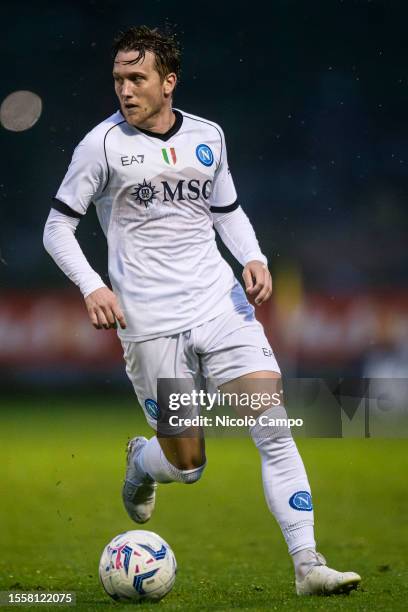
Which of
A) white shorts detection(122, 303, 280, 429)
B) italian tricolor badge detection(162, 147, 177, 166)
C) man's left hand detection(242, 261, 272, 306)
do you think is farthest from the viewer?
italian tricolor badge detection(162, 147, 177, 166)

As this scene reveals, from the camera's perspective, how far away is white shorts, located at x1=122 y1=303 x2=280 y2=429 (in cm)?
429

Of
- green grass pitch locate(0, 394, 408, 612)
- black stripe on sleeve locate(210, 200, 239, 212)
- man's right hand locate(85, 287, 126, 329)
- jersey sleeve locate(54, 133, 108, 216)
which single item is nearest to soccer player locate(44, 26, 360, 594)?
jersey sleeve locate(54, 133, 108, 216)

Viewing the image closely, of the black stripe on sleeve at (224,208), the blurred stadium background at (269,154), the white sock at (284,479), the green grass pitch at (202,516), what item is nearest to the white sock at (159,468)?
the green grass pitch at (202,516)

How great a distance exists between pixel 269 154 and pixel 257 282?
1196 centimetres

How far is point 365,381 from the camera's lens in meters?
11.8

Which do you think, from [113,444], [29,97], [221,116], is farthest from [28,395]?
[221,116]

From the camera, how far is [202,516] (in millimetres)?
7766

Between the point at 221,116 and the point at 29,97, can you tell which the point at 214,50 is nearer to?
the point at 221,116

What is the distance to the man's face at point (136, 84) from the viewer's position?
14.3 feet

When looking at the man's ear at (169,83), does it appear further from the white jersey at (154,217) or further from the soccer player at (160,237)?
the white jersey at (154,217)

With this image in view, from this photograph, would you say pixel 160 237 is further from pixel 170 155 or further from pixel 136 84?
pixel 136 84

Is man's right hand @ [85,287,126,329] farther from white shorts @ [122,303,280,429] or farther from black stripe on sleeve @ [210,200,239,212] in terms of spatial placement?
black stripe on sleeve @ [210,200,239,212]

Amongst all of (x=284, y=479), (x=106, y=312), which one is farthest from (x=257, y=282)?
(x=284, y=479)

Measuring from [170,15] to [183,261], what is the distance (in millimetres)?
11382
